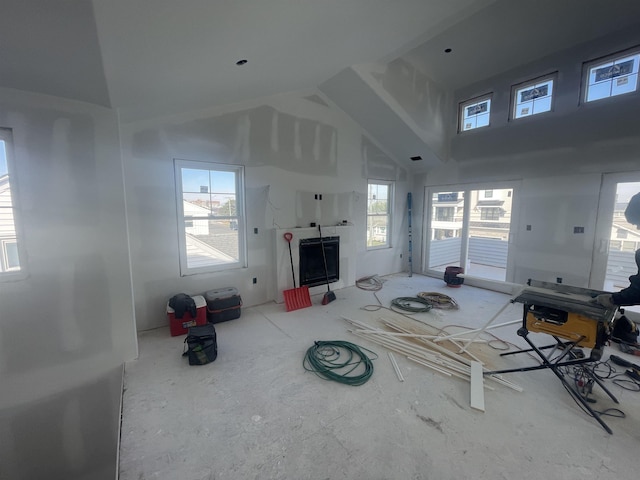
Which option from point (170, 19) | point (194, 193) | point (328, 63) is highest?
point (328, 63)

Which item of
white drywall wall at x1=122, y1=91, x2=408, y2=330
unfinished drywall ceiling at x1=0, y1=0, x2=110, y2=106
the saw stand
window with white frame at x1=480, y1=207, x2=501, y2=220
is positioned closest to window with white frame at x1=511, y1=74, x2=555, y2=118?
window with white frame at x1=480, y1=207, x2=501, y2=220

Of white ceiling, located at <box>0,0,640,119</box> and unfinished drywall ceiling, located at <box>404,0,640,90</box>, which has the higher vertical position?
unfinished drywall ceiling, located at <box>404,0,640,90</box>

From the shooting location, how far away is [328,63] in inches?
135

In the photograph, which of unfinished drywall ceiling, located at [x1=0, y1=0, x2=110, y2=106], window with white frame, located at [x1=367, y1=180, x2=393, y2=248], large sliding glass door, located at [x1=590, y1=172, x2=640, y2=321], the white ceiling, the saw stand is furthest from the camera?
window with white frame, located at [x1=367, y1=180, x2=393, y2=248]

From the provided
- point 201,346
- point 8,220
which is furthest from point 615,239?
point 8,220

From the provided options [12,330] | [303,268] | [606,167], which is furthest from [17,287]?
[606,167]

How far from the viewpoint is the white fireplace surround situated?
14.1ft

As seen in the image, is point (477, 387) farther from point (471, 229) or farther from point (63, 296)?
point (471, 229)

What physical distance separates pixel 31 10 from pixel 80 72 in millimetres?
699

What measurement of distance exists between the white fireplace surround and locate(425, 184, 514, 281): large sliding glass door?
2.13 metres

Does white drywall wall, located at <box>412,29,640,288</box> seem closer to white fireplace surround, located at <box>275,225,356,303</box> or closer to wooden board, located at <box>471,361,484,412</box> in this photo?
white fireplace surround, located at <box>275,225,356,303</box>

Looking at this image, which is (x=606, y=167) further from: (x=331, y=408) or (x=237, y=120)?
(x=237, y=120)

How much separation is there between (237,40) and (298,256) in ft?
10.1

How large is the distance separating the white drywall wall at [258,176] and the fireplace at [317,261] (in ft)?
1.31
